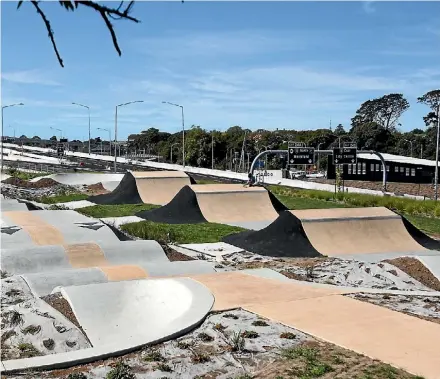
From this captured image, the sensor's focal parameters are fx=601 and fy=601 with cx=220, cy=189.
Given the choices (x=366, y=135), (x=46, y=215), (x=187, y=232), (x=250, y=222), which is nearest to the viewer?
(x=187, y=232)

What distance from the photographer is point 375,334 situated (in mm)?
9078

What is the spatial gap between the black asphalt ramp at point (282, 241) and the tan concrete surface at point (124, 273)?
517cm

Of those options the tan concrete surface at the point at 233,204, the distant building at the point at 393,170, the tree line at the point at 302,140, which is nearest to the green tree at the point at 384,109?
the tree line at the point at 302,140

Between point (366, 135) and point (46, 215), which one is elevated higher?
point (366, 135)

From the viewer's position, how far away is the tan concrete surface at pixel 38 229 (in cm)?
1888

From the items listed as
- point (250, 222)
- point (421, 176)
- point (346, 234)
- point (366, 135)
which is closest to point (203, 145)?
point (366, 135)

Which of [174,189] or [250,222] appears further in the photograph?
[174,189]

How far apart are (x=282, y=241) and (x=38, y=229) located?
8132 mm

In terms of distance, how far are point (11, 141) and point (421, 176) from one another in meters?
138

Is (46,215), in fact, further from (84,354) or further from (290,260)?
(84,354)

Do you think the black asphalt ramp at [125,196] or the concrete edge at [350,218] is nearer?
the concrete edge at [350,218]

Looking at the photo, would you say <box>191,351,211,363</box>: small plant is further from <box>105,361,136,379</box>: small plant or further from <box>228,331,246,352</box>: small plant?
<box>105,361,136,379</box>: small plant

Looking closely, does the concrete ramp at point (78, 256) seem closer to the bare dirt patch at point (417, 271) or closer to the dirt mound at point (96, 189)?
the bare dirt patch at point (417, 271)

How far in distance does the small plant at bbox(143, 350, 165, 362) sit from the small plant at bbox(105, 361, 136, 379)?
39cm
